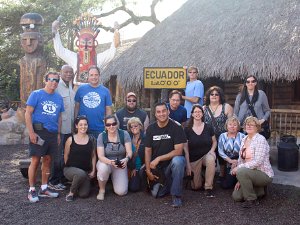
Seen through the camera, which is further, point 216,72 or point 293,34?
point 216,72

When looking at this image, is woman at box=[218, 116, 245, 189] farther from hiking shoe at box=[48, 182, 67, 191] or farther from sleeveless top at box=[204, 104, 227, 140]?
hiking shoe at box=[48, 182, 67, 191]

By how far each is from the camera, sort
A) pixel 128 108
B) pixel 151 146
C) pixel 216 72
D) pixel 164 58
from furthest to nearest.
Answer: pixel 164 58, pixel 216 72, pixel 128 108, pixel 151 146

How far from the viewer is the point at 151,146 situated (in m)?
4.75

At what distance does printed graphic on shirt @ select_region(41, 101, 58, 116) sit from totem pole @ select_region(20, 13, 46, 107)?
122 inches

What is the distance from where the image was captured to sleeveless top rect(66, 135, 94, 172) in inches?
191

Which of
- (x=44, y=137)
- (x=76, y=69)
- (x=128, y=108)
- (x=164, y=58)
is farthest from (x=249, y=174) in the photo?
(x=164, y=58)

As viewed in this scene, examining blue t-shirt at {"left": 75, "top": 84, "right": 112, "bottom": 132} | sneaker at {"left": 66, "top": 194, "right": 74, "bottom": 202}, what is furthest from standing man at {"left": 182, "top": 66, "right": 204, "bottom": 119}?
sneaker at {"left": 66, "top": 194, "right": 74, "bottom": 202}

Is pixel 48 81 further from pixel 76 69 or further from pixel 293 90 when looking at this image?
pixel 293 90

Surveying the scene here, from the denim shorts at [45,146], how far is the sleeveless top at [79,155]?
24 centimetres

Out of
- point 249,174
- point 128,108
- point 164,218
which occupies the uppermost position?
point 128,108

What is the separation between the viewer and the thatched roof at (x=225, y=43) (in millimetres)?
8320

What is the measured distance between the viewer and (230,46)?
30.6 feet

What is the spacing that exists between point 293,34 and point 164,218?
6.05 meters

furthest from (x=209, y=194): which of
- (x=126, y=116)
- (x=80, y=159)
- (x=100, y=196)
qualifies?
(x=80, y=159)
